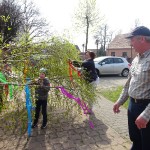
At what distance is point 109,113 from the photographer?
7055 millimetres

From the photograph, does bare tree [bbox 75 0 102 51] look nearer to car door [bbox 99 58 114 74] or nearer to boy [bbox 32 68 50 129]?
car door [bbox 99 58 114 74]

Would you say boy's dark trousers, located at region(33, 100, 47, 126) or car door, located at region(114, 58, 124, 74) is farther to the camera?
car door, located at region(114, 58, 124, 74)

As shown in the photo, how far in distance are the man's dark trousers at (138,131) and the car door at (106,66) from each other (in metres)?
13.7

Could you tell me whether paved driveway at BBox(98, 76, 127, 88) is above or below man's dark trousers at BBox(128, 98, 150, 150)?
below

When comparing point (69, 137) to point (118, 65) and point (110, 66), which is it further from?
point (118, 65)

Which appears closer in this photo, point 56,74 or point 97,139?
point 97,139

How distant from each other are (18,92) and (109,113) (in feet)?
11.2

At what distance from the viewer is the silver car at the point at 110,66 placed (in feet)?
55.7

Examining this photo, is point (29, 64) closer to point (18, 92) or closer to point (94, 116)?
point (18, 92)

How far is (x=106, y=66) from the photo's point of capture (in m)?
17.2

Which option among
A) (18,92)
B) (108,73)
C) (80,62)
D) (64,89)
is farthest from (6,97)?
(108,73)

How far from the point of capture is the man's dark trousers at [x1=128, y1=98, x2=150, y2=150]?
296 centimetres

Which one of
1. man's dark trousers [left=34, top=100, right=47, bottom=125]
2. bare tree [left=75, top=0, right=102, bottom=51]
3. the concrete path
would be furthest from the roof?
man's dark trousers [left=34, top=100, right=47, bottom=125]

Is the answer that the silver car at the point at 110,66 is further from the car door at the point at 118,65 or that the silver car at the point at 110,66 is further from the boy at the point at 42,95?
the boy at the point at 42,95
